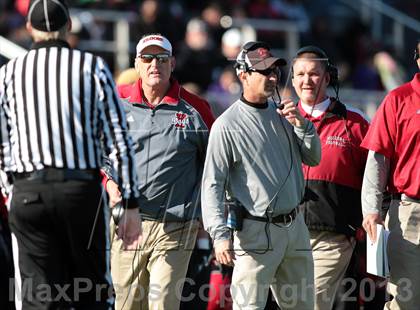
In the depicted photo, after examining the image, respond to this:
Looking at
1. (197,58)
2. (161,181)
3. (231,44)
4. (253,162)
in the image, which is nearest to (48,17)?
(253,162)

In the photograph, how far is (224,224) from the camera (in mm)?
7211

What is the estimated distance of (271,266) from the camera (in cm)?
732

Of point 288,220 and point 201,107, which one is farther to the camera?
point 201,107

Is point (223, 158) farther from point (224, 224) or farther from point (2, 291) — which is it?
point (2, 291)

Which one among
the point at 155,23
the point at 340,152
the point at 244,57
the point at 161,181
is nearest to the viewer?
the point at 244,57

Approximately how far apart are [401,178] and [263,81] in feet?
3.70

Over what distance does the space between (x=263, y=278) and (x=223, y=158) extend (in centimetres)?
80

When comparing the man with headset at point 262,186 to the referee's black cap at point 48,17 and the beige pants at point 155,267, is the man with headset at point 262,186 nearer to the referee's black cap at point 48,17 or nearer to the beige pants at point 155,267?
the beige pants at point 155,267

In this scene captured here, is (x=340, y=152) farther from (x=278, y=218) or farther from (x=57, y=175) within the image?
(x=57, y=175)

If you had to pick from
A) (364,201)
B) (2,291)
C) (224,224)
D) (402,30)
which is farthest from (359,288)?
(402,30)

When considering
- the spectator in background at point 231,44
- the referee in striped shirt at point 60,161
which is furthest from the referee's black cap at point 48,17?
the spectator in background at point 231,44

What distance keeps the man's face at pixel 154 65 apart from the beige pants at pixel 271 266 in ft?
4.50

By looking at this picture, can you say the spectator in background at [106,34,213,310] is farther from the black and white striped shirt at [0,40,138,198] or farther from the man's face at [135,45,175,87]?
the black and white striped shirt at [0,40,138,198]

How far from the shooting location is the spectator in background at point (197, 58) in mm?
13555
